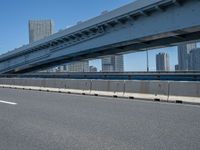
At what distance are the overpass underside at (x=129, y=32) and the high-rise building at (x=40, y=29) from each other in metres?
84.5

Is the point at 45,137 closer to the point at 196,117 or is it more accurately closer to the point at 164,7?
the point at 196,117

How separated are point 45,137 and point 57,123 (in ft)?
6.05

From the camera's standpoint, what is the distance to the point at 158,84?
15.9 m

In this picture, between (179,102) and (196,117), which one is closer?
(196,117)

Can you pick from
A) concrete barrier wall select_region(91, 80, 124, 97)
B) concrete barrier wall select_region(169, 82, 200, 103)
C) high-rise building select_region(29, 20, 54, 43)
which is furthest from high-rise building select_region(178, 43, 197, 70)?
high-rise building select_region(29, 20, 54, 43)

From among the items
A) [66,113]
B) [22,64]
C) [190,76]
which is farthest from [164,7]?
[22,64]

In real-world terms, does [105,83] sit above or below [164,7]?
below

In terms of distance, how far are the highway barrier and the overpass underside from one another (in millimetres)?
13647

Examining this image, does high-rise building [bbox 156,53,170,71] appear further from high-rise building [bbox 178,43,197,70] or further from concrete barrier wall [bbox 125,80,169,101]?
concrete barrier wall [bbox 125,80,169,101]

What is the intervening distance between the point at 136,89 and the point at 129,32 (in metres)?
23.7

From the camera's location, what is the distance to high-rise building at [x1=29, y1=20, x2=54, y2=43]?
500ft

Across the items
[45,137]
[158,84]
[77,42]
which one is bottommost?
[45,137]

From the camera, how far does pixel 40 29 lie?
5999 inches

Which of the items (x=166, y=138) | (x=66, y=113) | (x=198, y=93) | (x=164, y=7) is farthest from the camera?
(x=164, y=7)
